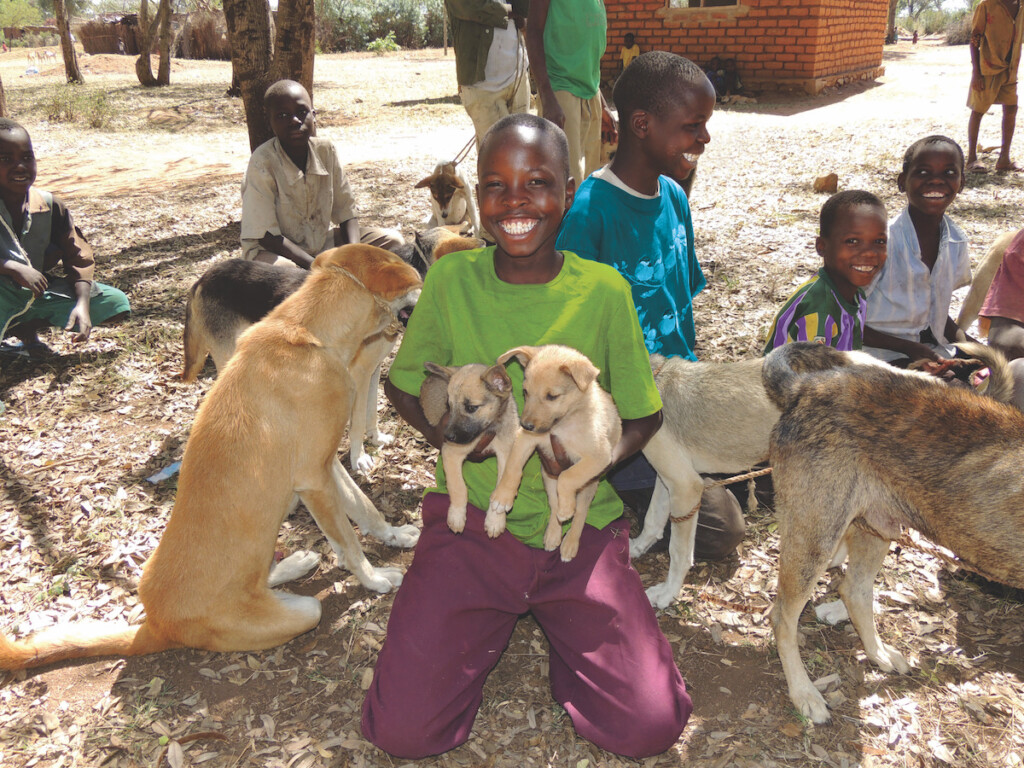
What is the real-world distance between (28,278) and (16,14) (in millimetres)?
58113

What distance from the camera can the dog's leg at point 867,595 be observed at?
330 centimetres

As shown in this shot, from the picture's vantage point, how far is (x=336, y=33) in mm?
39750

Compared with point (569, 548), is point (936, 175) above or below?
above

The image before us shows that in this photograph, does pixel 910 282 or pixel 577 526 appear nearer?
pixel 577 526

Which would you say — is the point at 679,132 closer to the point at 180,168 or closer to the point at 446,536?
the point at 446,536

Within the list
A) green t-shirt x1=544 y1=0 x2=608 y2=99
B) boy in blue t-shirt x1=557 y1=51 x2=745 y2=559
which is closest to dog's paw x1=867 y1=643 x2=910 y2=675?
boy in blue t-shirt x1=557 y1=51 x2=745 y2=559

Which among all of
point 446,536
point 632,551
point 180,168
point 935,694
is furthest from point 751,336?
point 180,168

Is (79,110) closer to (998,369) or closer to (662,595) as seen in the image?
(662,595)

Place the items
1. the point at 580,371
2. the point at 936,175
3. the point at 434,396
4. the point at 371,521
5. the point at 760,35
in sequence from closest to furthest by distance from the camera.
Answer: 1. the point at 580,371
2. the point at 434,396
3. the point at 371,521
4. the point at 936,175
5. the point at 760,35

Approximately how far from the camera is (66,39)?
75.2ft

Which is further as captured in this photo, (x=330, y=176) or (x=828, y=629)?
(x=330, y=176)

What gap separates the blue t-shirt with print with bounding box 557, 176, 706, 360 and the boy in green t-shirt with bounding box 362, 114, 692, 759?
0.56 metres

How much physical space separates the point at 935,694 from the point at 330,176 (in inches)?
231

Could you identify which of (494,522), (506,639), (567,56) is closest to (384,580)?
(506,639)
